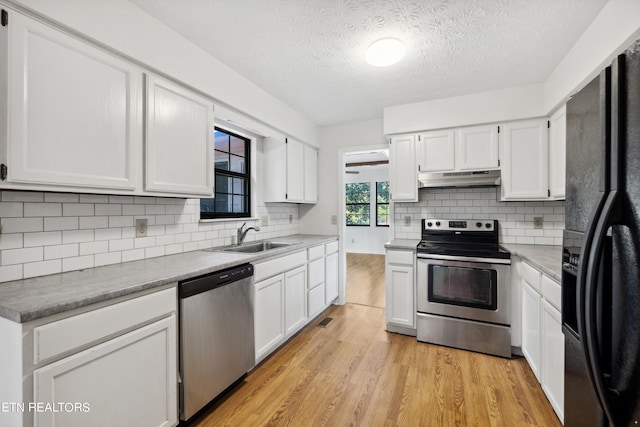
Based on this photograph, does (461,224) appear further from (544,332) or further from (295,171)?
(295,171)

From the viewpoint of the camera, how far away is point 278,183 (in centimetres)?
329

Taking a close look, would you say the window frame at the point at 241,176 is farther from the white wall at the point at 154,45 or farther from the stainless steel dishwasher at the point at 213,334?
the stainless steel dishwasher at the point at 213,334

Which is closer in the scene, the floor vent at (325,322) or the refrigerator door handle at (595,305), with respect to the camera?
the refrigerator door handle at (595,305)

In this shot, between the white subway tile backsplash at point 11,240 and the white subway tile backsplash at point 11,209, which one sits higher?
the white subway tile backsplash at point 11,209

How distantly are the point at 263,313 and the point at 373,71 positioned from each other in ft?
7.28

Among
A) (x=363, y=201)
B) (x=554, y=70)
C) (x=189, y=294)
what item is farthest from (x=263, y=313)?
(x=363, y=201)

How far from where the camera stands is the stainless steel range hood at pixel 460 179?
283 centimetres

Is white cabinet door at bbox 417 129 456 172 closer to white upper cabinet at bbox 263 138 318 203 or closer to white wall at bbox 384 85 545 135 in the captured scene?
white wall at bbox 384 85 545 135

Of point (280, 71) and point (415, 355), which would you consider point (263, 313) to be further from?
point (280, 71)

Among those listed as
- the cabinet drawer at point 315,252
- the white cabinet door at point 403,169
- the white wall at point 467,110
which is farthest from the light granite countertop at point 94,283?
the white wall at point 467,110

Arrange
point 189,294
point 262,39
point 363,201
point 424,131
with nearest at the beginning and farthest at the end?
point 189,294, point 262,39, point 424,131, point 363,201

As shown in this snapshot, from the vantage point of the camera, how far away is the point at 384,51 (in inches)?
79.7

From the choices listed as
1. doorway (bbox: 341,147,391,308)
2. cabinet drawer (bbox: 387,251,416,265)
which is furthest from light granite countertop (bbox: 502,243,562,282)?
doorway (bbox: 341,147,391,308)

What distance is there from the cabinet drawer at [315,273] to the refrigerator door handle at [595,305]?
2.44 m
